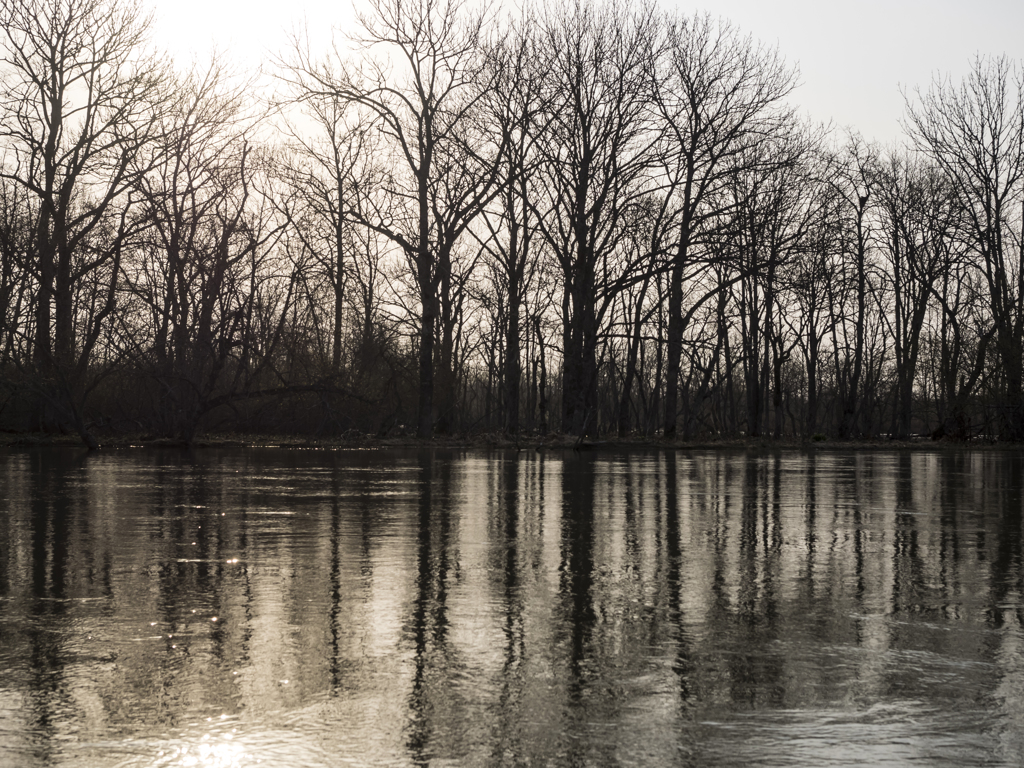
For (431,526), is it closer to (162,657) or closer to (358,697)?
(162,657)

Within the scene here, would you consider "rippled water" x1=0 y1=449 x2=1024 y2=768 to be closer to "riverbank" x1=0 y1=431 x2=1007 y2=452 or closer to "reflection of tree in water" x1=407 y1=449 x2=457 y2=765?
"reflection of tree in water" x1=407 y1=449 x2=457 y2=765

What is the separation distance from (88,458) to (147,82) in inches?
546

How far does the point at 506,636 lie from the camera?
5.35m

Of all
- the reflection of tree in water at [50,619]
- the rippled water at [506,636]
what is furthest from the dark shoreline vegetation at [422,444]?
the rippled water at [506,636]

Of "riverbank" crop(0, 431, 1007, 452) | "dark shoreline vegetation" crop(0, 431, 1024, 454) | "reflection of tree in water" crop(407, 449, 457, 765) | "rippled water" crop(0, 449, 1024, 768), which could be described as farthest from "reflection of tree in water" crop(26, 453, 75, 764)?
"riverbank" crop(0, 431, 1007, 452)

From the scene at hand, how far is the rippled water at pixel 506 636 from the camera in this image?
368 cm

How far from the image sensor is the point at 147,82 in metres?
31.3

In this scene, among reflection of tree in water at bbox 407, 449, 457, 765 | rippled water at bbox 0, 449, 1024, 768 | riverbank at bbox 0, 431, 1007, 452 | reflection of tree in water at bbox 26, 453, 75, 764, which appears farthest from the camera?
riverbank at bbox 0, 431, 1007, 452

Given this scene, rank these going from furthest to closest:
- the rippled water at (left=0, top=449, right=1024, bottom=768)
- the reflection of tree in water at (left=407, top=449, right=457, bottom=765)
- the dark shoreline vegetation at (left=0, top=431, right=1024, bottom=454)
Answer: the dark shoreline vegetation at (left=0, top=431, right=1024, bottom=454)
the reflection of tree in water at (left=407, top=449, right=457, bottom=765)
the rippled water at (left=0, top=449, right=1024, bottom=768)

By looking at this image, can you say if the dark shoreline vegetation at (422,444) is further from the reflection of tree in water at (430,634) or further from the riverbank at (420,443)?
the reflection of tree in water at (430,634)

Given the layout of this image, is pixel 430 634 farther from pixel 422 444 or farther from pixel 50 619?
pixel 422 444

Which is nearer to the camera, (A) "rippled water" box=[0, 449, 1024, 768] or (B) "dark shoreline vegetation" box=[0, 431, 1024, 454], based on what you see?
(A) "rippled water" box=[0, 449, 1024, 768]

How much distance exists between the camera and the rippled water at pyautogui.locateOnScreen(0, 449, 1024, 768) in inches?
145

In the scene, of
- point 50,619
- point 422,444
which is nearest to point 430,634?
point 50,619
